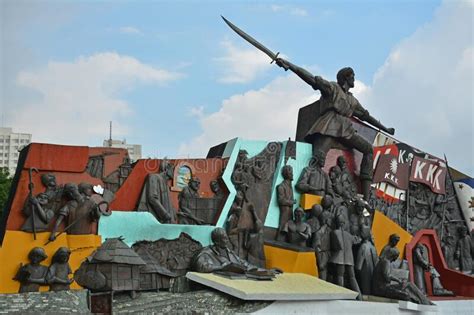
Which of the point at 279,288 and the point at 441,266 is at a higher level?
the point at 441,266

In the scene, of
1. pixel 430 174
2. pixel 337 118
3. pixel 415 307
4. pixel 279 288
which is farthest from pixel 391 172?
pixel 279 288

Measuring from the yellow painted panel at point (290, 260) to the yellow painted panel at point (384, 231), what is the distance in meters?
2.59

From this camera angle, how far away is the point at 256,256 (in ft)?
42.5

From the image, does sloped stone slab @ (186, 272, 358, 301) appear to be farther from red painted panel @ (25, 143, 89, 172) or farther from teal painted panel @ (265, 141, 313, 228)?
red painted panel @ (25, 143, 89, 172)

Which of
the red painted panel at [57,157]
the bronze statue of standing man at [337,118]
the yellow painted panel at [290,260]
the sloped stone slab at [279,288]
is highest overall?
the bronze statue of standing man at [337,118]

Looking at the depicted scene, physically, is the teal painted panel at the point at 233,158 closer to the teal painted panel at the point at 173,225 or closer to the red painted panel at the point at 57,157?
the teal painted panel at the point at 173,225

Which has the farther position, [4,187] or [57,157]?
[4,187]

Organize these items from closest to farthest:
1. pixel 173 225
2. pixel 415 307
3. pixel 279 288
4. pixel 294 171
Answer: pixel 279 288, pixel 173 225, pixel 415 307, pixel 294 171

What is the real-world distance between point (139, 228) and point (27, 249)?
6.56ft

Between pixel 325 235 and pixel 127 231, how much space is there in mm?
4361

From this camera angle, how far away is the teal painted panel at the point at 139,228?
11.5 meters

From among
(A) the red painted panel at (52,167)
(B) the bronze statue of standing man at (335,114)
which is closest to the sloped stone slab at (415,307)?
(B) the bronze statue of standing man at (335,114)

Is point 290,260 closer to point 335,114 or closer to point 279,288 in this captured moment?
point 279,288

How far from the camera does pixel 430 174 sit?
57.5 ft
